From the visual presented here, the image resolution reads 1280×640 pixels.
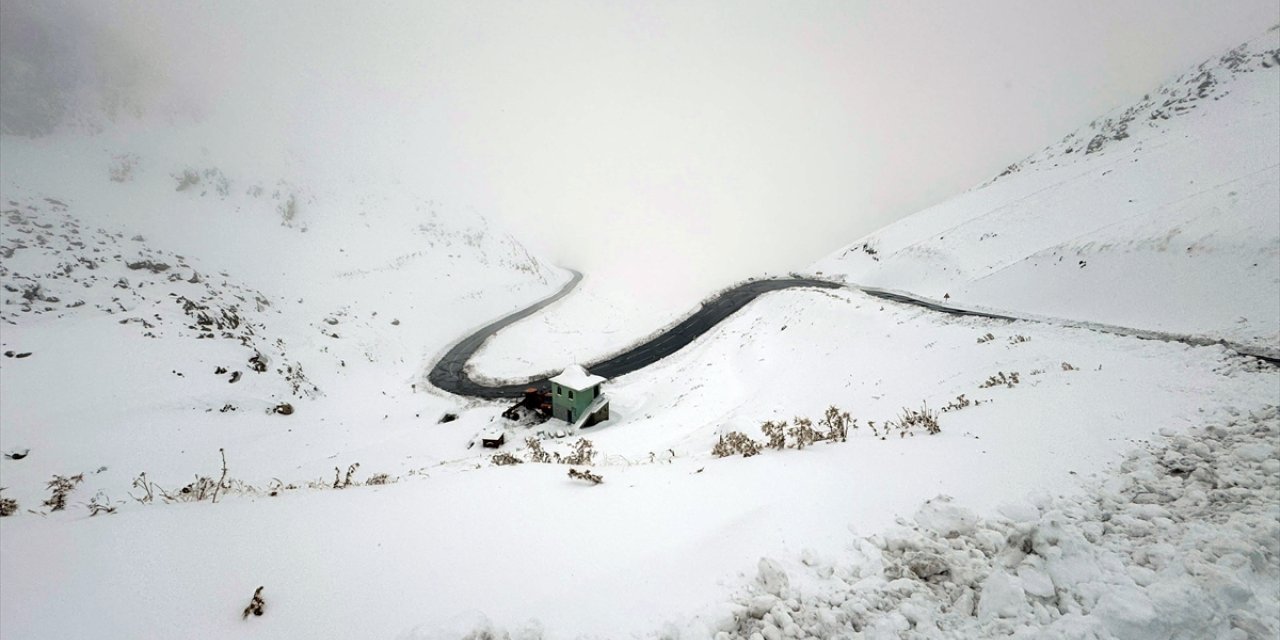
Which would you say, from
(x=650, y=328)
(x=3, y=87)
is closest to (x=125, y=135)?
(x=3, y=87)

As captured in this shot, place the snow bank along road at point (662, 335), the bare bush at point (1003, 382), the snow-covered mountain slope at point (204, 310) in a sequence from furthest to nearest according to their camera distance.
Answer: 1. the snow bank along road at point (662, 335)
2. the snow-covered mountain slope at point (204, 310)
3. the bare bush at point (1003, 382)

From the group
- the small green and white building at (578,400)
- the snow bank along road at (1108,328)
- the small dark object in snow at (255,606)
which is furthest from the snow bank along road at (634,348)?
the small dark object in snow at (255,606)

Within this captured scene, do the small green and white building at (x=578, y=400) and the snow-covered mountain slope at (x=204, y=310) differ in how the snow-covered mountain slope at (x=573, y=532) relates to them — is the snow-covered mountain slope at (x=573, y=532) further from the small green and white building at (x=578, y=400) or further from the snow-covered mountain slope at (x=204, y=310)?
the small green and white building at (x=578, y=400)

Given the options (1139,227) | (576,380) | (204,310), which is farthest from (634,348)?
(1139,227)

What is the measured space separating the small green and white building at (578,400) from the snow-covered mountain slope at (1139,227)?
23396 millimetres

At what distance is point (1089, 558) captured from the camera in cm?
370

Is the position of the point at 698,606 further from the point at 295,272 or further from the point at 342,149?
the point at 342,149

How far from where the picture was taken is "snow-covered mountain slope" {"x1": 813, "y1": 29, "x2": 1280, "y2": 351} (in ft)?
59.1

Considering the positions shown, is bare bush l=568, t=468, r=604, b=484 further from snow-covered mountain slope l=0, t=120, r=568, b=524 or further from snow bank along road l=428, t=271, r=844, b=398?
snow bank along road l=428, t=271, r=844, b=398

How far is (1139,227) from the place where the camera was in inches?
984

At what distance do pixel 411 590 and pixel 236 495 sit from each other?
3.81 meters

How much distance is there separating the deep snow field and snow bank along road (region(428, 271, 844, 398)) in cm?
181

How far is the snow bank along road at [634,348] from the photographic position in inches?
1196

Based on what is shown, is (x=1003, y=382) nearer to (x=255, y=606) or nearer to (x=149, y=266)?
(x=255, y=606)
